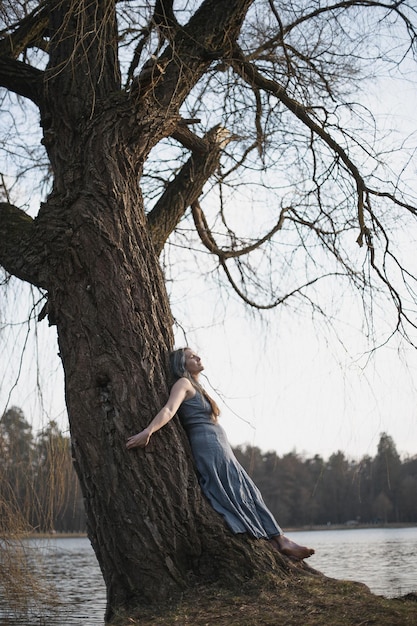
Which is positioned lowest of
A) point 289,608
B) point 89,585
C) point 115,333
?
point 89,585

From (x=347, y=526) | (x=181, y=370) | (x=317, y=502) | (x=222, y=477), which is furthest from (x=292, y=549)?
(x=347, y=526)

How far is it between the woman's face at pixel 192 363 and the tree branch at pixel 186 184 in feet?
3.75

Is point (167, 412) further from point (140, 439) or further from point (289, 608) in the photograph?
point (289, 608)

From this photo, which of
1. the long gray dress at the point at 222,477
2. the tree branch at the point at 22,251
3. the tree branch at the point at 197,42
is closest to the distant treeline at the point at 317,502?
the long gray dress at the point at 222,477

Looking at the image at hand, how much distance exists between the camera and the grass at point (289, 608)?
2.96 meters

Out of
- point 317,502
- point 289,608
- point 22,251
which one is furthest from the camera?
point 317,502

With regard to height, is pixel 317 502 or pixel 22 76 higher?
pixel 22 76

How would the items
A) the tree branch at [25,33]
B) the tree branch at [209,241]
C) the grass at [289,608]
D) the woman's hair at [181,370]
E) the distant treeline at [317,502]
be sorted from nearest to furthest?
the grass at [289,608], the woman's hair at [181,370], the tree branch at [25,33], the tree branch at [209,241], the distant treeline at [317,502]

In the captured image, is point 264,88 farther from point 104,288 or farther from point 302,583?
point 302,583

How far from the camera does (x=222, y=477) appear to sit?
379cm

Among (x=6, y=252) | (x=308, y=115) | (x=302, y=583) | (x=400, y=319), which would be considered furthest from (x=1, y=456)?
(x=308, y=115)

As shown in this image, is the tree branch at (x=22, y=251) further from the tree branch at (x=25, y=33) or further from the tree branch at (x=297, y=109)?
the tree branch at (x=297, y=109)

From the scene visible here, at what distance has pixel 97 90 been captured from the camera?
4367 mm

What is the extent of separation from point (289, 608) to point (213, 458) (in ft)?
2.96
